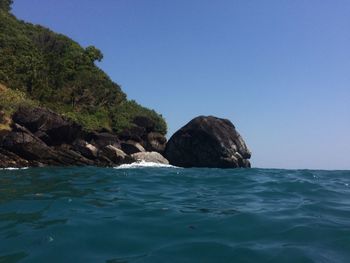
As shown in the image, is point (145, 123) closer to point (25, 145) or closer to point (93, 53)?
point (93, 53)

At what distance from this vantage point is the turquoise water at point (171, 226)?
5922 mm

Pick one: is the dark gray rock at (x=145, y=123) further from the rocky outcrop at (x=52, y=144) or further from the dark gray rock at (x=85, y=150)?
the dark gray rock at (x=85, y=150)

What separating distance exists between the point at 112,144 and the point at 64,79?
1260 cm

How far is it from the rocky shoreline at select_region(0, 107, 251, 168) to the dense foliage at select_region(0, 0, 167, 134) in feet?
8.39

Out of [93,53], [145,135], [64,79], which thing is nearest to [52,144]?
[145,135]

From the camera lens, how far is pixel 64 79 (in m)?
47.9

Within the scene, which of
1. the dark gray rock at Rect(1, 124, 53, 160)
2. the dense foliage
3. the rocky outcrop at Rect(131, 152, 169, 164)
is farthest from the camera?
the dense foliage

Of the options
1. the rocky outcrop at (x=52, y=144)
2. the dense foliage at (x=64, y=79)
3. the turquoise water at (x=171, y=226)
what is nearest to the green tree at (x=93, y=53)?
the dense foliage at (x=64, y=79)

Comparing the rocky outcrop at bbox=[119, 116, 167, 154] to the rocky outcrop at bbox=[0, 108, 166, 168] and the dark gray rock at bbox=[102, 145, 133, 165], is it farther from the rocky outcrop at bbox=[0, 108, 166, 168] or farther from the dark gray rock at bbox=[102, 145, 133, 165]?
the dark gray rock at bbox=[102, 145, 133, 165]

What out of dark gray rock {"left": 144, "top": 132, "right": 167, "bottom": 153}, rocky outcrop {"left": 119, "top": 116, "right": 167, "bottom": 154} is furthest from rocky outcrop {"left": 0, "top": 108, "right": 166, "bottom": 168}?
dark gray rock {"left": 144, "top": 132, "right": 167, "bottom": 153}

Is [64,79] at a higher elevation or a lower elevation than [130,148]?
higher

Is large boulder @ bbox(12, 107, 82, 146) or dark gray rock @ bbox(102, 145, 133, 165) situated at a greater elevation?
large boulder @ bbox(12, 107, 82, 146)

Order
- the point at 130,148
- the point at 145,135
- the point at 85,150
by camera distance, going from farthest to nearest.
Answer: the point at 145,135
the point at 130,148
the point at 85,150

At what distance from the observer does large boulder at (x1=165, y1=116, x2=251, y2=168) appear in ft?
148
